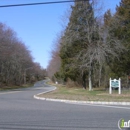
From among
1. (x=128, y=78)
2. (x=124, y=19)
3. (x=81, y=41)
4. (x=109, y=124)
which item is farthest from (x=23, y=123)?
(x=128, y=78)

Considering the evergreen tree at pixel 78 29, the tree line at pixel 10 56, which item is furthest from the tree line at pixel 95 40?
the tree line at pixel 10 56

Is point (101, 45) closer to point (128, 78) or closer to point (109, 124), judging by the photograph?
point (128, 78)

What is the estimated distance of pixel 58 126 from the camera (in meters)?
8.66

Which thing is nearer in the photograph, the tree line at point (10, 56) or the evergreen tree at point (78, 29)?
the evergreen tree at point (78, 29)

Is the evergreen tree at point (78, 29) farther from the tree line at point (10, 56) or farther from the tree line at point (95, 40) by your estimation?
the tree line at point (10, 56)

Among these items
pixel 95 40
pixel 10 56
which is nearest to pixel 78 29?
pixel 95 40

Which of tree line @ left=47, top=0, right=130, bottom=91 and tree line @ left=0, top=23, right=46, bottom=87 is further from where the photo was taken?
tree line @ left=0, top=23, right=46, bottom=87

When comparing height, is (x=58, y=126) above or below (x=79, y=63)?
below

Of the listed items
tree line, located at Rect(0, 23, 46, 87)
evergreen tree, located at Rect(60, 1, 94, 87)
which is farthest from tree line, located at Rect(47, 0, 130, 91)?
tree line, located at Rect(0, 23, 46, 87)

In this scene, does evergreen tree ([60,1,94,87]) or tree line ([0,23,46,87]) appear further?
tree line ([0,23,46,87])

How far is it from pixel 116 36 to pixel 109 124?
77.1 ft

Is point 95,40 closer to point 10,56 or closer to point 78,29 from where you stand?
point 78,29

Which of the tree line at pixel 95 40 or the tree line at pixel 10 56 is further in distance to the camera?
the tree line at pixel 10 56

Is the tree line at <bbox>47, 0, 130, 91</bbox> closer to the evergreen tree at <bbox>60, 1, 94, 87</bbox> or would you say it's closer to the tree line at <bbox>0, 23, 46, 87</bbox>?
the evergreen tree at <bbox>60, 1, 94, 87</bbox>
